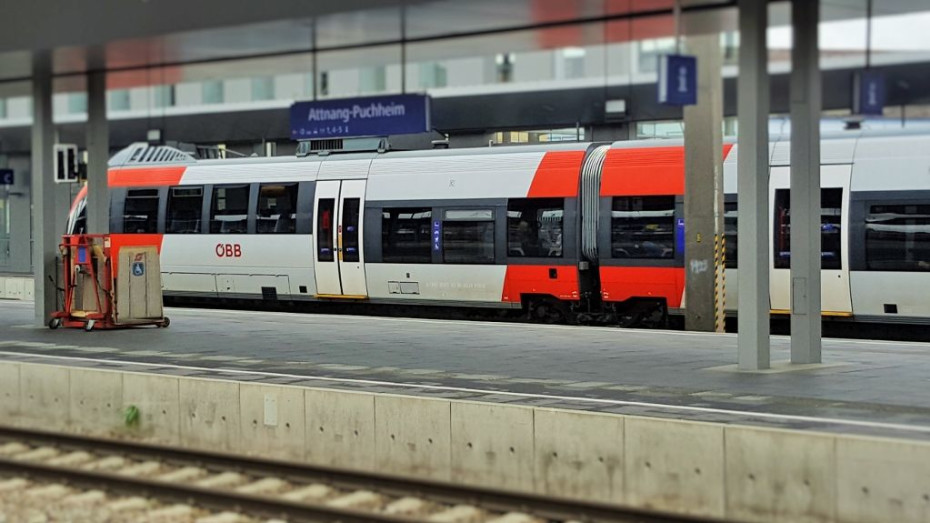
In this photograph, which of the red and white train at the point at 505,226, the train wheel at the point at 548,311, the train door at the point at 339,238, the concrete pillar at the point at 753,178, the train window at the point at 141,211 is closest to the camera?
the concrete pillar at the point at 753,178

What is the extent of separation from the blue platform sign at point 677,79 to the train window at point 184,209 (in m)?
15.2

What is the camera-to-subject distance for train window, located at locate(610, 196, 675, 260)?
20.2 metres

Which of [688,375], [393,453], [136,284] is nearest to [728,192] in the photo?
[688,375]

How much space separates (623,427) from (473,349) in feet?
22.6

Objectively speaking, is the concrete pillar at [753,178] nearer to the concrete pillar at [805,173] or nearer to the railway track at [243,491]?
the concrete pillar at [805,173]

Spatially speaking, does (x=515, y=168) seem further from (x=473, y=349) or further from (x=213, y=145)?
(x=213, y=145)

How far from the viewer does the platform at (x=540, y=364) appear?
1059 cm

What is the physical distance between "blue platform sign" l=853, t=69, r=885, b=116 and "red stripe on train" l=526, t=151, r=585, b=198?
843 cm

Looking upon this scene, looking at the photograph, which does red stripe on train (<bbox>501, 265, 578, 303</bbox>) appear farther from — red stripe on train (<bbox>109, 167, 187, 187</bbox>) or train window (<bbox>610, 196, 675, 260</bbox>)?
red stripe on train (<bbox>109, 167, 187, 187</bbox>)

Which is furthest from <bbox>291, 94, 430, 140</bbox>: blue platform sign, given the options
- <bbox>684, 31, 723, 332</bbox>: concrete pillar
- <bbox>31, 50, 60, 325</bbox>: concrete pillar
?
<bbox>31, 50, 60, 325</bbox>: concrete pillar

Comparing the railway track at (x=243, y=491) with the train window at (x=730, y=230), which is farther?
the train window at (x=730, y=230)

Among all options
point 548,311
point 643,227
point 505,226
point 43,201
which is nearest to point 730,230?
point 643,227

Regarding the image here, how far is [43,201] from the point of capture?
1992 cm

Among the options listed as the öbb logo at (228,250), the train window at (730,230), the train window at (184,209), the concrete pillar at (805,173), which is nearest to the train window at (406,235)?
the öbb logo at (228,250)
